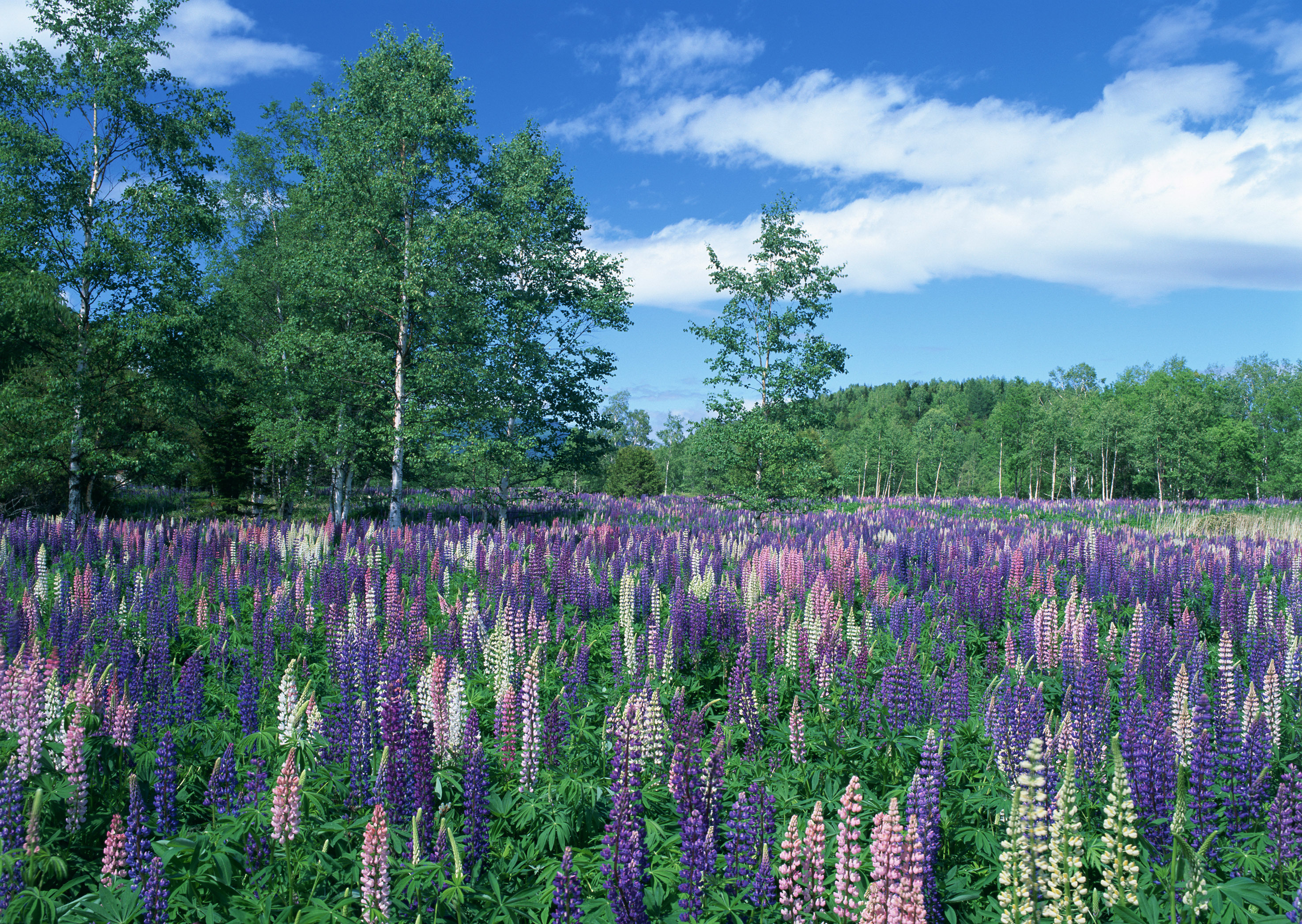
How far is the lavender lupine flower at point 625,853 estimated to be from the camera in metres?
2.85

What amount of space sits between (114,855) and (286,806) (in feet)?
2.49

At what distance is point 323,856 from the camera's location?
3.51 metres

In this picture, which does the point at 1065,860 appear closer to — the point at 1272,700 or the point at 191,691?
the point at 1272,700

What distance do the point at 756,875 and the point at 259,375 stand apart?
28.9 metres

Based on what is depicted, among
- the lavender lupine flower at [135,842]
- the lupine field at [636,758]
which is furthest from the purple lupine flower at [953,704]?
the lavender lupine flower at [135,842]

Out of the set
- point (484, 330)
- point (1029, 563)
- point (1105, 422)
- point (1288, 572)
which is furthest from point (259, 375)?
point (1105, 422)

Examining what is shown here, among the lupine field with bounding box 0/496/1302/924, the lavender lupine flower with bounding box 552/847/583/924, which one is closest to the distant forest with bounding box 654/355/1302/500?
the lupine field with bounding box 0/496/1302/924

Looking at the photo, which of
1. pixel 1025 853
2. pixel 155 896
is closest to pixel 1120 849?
pixel 1025 853

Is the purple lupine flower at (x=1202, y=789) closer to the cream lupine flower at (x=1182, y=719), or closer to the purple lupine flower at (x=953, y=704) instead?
the cream lupine flower at (x=1182, y=719)

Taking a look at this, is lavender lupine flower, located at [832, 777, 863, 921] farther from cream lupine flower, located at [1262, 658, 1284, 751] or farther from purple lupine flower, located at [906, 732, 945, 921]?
cream lupine flower, located at [1262, 658, 1284, 751]

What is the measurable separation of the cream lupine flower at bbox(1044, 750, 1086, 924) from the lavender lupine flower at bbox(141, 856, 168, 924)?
3.74 m

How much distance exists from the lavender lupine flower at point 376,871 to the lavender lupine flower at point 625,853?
3.08ft

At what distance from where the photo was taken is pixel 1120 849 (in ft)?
10.1

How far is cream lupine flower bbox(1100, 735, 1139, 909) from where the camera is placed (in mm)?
2947
